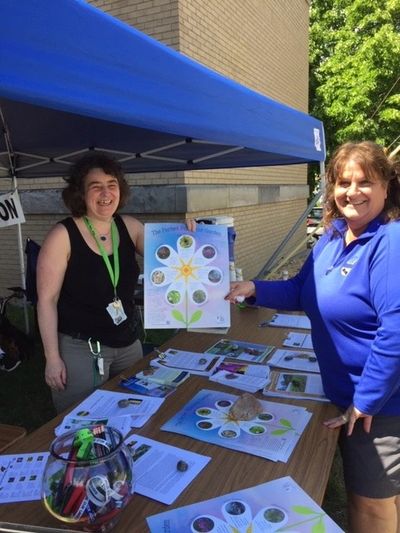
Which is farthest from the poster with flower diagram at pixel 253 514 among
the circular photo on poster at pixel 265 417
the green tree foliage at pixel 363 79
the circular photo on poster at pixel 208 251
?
the green tree foliage at pixel 363 79

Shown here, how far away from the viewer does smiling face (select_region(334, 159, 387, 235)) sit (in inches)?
66.7

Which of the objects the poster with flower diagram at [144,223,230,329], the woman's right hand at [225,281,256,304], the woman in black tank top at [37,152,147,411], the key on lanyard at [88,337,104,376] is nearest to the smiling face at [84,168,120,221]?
the woman in black tank top at [37,152,147,411]

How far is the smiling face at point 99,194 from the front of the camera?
219 centimetres

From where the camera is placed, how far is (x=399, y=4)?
13250 millimetres

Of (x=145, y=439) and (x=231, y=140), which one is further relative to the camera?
(x=231, y=140)

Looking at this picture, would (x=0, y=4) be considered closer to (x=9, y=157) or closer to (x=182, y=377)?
(x=182, y=377)

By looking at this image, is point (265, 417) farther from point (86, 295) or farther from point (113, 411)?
point (86, 295)

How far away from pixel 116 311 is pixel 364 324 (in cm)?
118

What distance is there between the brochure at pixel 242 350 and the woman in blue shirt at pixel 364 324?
63cm

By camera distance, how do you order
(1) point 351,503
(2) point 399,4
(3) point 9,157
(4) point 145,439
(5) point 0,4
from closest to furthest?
(5) point 0,4 < (4) point 145,439 < (1) point 351,503 < (3) point 9,157 < (2) point 399,4

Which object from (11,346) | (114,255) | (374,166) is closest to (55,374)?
(114,255)

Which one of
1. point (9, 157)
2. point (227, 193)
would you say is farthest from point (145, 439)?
point (227, 193)

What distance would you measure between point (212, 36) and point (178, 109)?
6084 millimetres

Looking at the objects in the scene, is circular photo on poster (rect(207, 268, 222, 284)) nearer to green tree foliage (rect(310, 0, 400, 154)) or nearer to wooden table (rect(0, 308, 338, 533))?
wooden table (rect(0, 308, 338, 533))
